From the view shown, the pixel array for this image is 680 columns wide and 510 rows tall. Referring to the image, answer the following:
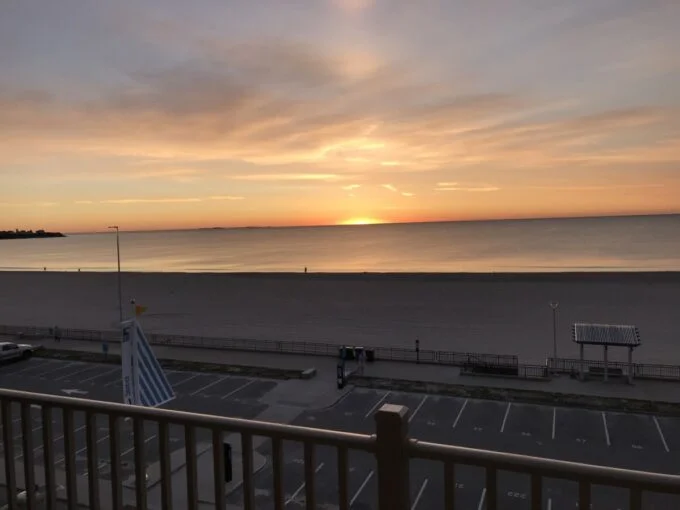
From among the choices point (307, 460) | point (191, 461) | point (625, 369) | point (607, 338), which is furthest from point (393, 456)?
point (625, 369)

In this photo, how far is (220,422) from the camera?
312cm

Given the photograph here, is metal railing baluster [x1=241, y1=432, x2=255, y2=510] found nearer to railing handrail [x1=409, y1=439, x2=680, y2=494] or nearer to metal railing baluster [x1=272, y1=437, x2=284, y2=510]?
metal railing baluster [x1=272, y1=437, x2=284, y2=510]

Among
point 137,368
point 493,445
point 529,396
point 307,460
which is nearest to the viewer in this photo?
point 307,460

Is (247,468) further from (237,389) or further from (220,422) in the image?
(237,389)

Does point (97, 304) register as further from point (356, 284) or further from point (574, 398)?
point (574, 398)

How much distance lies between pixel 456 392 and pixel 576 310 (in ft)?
79.8

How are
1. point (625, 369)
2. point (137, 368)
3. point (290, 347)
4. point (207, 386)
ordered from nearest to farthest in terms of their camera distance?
point (137, 368) < point (207, 386) < point (625, 369) < point (290, 347)

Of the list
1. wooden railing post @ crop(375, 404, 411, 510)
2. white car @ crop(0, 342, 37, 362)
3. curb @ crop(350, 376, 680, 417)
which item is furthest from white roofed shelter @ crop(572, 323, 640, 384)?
white car @ crop(0, 342, 37, 362)

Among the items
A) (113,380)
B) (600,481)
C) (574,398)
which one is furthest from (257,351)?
(600,481)

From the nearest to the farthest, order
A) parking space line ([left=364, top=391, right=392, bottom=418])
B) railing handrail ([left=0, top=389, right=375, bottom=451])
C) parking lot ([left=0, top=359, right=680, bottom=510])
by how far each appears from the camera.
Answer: railing handrail ([left=0, top=389, right=375, bottom=451]) → parking lot ([left=0, top=359, right=680, bottom=510]) → parking space line ([left=364, top=391, right=392, bottom=418])

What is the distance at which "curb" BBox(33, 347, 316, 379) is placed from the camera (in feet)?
72.3

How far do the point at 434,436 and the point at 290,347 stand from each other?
1508cm

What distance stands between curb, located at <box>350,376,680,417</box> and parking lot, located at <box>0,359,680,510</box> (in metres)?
0.48

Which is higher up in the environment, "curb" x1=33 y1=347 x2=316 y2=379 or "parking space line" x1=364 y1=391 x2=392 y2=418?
"curb" x1=33 y1=347 x2=316 y2=379
